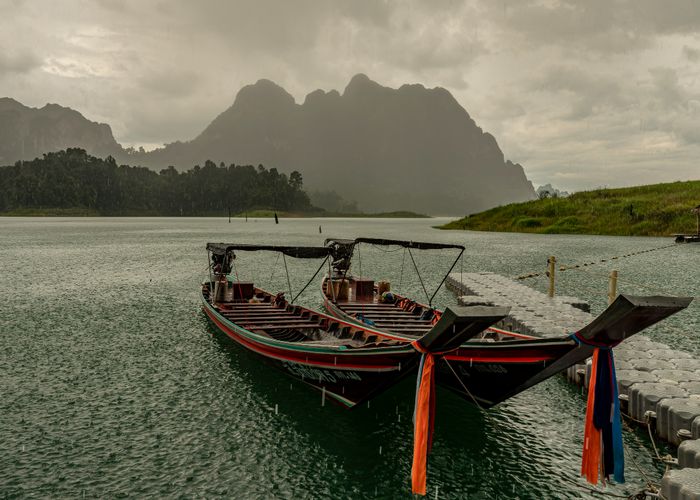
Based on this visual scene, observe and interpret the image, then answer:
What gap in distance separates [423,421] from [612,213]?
8960cm

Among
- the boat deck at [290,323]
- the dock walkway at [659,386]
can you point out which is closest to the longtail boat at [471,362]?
the boat deck at [290,323]

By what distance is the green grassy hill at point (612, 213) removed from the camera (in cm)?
7844

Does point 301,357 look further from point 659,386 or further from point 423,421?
point 659,386

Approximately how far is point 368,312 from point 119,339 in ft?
33.8

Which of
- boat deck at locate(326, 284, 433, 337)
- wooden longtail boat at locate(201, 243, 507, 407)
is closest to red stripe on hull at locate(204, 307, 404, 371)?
wooden longtail boat at locate(201, 243, 507, 407)

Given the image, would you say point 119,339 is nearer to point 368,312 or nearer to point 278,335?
point 278,335

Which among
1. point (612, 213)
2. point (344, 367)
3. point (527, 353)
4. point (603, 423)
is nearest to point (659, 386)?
point (603, 423)

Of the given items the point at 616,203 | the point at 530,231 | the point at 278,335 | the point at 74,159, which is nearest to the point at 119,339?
the point at 278,335

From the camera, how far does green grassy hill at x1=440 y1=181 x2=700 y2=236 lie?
7844cm

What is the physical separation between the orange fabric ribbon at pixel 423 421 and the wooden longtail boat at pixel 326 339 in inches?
16.5

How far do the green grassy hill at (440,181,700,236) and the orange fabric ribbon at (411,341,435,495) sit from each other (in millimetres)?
79160

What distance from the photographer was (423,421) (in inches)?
357

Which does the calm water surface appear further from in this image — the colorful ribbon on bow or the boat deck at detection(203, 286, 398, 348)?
the boat deck at detection(203, 286, 398, 348)

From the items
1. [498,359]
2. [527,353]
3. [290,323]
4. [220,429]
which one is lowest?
[220,429]
